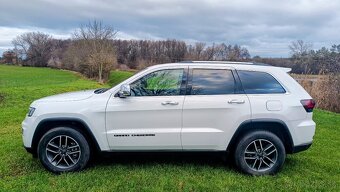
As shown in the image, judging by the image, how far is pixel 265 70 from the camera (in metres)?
5.00

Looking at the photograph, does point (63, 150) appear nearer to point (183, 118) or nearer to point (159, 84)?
point (159, 84)

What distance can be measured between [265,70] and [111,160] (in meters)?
3.04

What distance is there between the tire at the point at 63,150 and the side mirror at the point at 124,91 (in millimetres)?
901

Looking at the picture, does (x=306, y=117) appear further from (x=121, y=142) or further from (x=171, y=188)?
(x=121, y=142)

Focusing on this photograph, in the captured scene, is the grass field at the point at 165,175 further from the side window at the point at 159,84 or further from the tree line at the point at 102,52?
the tree line at the point at 102,52

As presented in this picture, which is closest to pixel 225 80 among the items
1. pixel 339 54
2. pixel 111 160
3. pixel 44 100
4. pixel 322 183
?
pixel 322 183

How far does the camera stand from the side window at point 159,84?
4.81 m

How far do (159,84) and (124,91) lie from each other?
1.91 feet

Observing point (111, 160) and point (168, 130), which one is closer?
point (168, 130)

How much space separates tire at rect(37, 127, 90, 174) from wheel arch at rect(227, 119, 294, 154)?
2.29 metres

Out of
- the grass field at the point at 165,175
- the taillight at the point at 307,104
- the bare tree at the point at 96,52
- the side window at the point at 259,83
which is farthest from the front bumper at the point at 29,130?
the bare tree at the point at 96,52

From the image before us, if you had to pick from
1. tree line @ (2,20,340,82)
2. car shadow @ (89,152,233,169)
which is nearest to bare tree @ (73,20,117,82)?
tree line @ (2,20,340,82)

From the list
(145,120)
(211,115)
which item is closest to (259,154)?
(211,115)

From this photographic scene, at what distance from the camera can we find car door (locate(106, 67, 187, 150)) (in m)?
4.70
